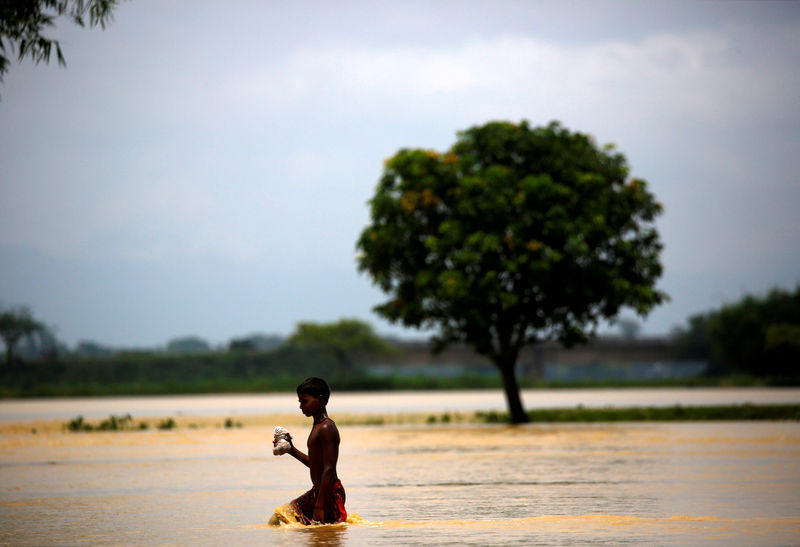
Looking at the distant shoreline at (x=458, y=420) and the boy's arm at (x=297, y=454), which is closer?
the boy's arm at (x=297, y=454)

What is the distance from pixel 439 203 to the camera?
132 feet

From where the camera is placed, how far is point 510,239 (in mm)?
37750

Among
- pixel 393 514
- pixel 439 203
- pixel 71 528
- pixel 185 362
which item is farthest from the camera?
pixel 185 362

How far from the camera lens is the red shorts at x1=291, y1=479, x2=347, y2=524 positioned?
1273 centimetres

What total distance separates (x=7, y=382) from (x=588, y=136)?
8985cm

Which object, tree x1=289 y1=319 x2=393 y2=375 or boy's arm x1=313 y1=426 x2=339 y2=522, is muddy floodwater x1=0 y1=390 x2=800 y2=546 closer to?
boy's arm x1=313 y1=426 x2=339 y2=522

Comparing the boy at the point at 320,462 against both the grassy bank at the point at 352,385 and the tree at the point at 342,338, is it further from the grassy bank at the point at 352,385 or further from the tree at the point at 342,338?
the tree at the point at 342,338

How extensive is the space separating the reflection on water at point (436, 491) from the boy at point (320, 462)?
0.18 m

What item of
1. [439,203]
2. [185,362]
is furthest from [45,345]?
[439,203]

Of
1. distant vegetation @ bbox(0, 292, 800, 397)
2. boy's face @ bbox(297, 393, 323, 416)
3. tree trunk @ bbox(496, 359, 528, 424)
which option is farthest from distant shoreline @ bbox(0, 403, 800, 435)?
distant vegetation @ bbox(0, 292, 800, 397)

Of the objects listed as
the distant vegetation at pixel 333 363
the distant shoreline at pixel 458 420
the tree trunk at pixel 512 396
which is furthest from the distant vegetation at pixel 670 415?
the distant vegetation at pixel 333 363

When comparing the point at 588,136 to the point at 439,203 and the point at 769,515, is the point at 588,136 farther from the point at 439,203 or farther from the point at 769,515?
the point at 769,515

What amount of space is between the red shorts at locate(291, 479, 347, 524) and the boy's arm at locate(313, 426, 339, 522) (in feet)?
0.33

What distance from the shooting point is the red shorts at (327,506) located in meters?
12.7
